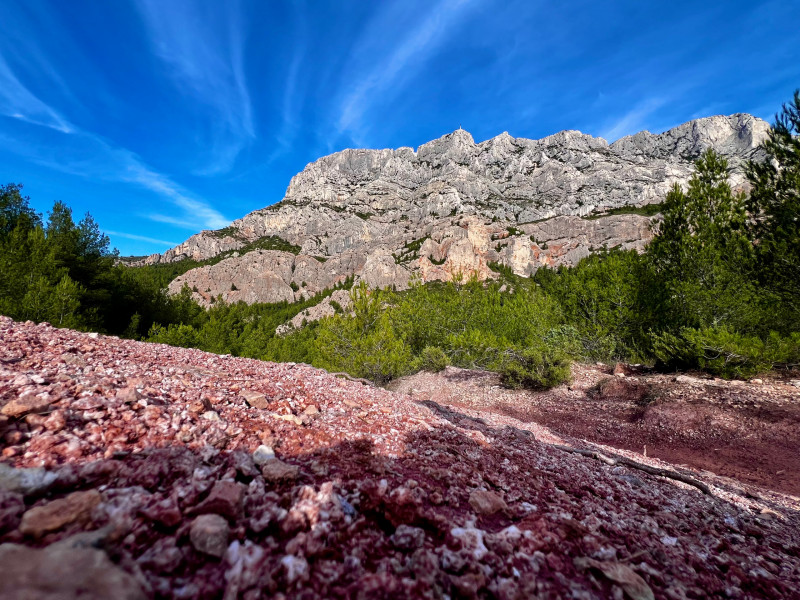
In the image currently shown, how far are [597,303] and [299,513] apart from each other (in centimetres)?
2079

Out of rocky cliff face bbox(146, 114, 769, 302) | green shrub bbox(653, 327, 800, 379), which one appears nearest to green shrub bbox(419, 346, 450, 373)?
green shrub bbox(653, 327, 800, 379)

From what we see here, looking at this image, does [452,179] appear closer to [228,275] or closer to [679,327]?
[228,275]

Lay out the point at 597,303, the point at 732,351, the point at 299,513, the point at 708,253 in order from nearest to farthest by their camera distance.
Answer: the point at 299,513 → the point at 732,351 → the point at 708,253 → the point at 597,303

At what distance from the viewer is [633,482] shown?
4238 mm

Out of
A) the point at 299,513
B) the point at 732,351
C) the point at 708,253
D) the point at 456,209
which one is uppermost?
the point at 456,209

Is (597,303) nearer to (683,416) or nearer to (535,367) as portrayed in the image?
(535,367)

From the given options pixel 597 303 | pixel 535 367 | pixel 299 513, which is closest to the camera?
pixel 299 513

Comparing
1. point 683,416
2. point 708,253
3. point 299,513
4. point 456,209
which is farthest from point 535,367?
point 456,209

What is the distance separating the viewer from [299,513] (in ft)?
5.58

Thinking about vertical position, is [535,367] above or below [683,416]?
above

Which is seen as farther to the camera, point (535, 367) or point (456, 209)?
point (456, 209)

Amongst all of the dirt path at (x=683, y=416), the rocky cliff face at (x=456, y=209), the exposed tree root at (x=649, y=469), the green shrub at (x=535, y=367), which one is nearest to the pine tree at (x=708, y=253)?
the dirt path at (x=683, y=416)

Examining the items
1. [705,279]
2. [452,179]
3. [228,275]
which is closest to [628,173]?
[452,179]

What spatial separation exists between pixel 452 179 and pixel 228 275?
105 m
